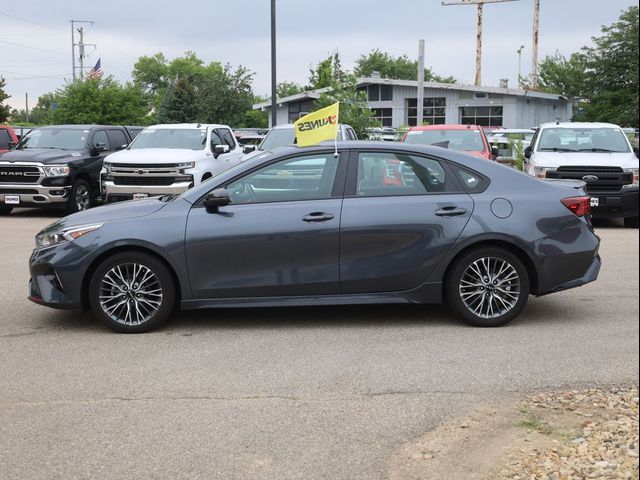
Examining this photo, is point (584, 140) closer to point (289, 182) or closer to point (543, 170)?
point (543, 170)

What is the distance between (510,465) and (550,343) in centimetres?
260

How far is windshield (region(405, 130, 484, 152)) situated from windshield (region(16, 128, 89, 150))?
753 centimetres

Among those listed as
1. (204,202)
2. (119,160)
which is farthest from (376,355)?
(119,160)

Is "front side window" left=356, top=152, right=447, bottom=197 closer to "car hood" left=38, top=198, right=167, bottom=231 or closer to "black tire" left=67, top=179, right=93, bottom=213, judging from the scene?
"car hood" left=38, top=198, right=167, bottom=231

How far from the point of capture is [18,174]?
53.9ft

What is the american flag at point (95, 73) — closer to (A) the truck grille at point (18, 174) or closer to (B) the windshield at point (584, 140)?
(A) the truck grille at point (18, 174)

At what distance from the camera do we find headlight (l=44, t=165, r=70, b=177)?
1638 cm

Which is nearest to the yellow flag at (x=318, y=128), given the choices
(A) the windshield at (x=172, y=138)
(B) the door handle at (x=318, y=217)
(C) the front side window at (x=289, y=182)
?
(C) the front side window at (x=289, y=182)

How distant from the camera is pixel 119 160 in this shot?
1587 cm

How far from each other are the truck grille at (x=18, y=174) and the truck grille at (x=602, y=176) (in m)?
10.5

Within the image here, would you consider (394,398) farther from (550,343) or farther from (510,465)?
(550,343)

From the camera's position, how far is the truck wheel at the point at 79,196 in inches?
657

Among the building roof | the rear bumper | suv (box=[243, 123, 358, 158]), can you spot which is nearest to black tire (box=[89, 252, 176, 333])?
the rear bumper

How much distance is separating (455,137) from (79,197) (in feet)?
26.9
